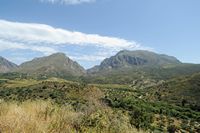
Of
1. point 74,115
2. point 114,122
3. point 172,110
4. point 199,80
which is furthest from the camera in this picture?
point 199,80

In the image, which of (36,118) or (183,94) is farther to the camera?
(183,94)

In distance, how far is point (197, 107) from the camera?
12212 cm

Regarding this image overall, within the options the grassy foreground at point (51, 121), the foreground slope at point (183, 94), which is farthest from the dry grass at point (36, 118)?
the foreground slope at point (183, 94)

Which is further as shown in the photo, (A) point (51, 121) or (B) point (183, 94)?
(B) point (183, 94)

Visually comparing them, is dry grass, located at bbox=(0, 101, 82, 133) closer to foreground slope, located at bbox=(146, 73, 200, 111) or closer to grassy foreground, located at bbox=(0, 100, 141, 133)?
grassy foreground, located at bbox=(0, 100, 141, 133)

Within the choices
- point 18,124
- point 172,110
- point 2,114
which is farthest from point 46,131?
point 172,110

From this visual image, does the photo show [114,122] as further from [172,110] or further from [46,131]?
[172,110]

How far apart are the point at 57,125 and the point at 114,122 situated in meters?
1.28

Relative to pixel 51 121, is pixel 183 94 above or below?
below

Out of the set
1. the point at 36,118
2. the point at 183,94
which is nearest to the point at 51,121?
the point at 36,118

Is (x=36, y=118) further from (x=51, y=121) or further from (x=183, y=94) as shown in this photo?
(x=183, y=94)

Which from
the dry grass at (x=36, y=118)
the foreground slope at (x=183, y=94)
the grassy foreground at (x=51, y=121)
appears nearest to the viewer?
the dry grass at (x=36, y=118)

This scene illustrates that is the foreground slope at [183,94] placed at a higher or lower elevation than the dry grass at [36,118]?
lower

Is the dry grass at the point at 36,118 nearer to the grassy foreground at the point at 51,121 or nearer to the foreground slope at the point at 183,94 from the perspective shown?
the grassy foreground at the point at 51,121
